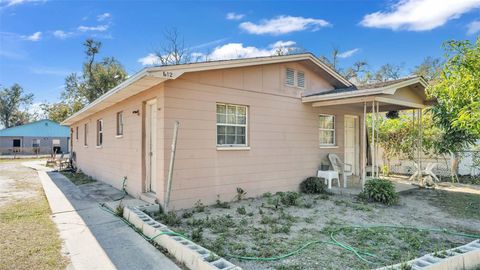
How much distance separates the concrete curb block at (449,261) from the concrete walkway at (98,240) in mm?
2934

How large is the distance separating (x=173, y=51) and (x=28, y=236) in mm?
22460

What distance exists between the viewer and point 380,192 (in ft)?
24.5

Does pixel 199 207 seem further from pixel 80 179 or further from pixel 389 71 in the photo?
pixel 389 71

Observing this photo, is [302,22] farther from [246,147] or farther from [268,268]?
[268,268]

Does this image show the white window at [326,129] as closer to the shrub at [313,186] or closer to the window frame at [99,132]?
the shrub at [313,186]

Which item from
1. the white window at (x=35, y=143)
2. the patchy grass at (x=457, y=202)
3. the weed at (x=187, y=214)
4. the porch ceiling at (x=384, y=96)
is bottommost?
the patchy grass at (x=457, y=202)

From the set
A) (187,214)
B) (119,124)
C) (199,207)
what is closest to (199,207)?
(199,207)

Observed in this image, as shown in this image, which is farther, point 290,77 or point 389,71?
point 389,71

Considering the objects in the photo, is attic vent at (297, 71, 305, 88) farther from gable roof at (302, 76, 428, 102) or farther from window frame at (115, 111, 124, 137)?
window frame at (115, 111, 124, 137)

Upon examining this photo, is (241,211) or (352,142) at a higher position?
(352,142)

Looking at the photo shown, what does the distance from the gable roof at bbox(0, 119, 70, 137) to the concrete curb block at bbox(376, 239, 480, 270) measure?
47.0 meters

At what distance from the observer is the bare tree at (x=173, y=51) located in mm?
24566

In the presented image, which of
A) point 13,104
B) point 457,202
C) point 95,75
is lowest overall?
point 457,202

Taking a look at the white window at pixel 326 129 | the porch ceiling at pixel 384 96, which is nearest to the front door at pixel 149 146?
the porch ceiling at pixel 384 96
